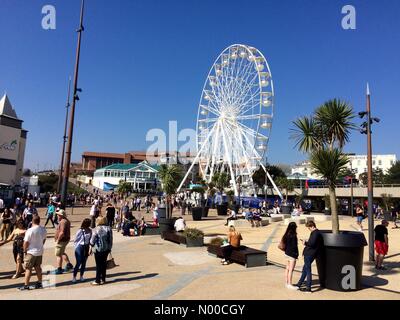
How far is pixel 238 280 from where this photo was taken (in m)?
8.21

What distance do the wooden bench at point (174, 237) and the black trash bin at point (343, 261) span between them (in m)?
7.20

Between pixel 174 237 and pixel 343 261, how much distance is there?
8294mm

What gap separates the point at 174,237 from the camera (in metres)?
14.6

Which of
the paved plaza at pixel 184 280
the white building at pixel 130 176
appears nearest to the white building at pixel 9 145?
the white building at pixel 130 176

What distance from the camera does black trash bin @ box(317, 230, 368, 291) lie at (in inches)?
287

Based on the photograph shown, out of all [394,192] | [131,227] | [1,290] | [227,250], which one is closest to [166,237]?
[131,227]

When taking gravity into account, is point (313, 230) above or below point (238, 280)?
above

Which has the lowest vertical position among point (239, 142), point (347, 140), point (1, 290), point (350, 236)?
point (1, 290)

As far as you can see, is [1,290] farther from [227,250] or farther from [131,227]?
[131,227]

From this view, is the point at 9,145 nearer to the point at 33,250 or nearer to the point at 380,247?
the point at 33,250

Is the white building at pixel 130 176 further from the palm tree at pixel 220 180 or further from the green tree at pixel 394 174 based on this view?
the green tree at pixel 394 174

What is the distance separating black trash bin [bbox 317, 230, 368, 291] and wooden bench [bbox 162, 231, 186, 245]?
720cm

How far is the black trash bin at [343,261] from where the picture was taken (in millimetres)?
7301
